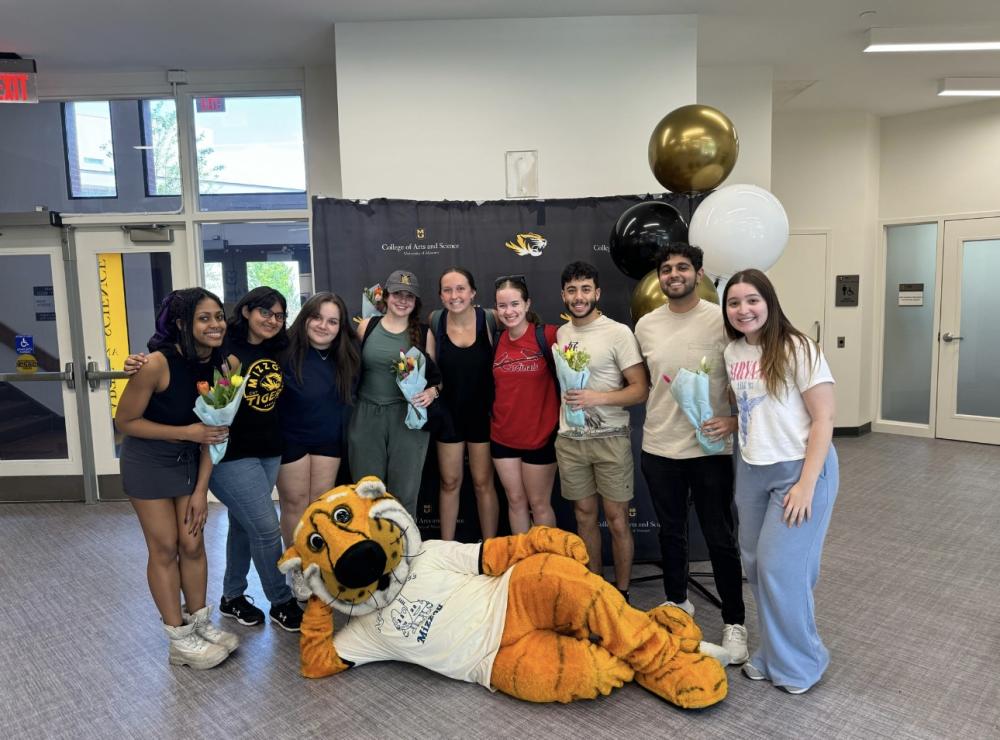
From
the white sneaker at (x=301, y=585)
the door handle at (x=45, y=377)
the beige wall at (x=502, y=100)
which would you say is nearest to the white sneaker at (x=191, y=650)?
the white sneaker at (x=301, y=585)

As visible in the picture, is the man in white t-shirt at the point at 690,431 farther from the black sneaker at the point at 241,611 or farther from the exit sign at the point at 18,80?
the exit sign at the point at 18,80

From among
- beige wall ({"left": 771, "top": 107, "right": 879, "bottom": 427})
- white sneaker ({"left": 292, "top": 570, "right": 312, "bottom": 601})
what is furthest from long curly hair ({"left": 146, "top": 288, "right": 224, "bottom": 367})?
beige wall ({"left": 771, "top": 107, "right": 879, "bottom": 427})

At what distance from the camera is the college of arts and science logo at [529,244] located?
11.5 ft

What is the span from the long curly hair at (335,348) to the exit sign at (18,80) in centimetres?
298

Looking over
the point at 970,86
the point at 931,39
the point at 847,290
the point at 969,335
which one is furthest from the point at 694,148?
the point at 969,335

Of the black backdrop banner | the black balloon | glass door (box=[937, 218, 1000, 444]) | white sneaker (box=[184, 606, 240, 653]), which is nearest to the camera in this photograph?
white sneaker (box=[184, 606, 240, 653])

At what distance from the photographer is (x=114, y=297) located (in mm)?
4914

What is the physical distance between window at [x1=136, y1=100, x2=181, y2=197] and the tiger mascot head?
3541 mm

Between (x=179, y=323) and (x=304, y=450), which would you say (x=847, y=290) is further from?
(x=179, y=323)

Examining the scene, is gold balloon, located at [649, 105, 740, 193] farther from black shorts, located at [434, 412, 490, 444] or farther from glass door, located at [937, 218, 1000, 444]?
glass door, located at [937, 218, 1000, 444]

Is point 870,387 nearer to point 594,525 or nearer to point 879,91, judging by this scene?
point 879,91

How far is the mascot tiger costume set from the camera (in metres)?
2.24

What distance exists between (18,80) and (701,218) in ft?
14.6

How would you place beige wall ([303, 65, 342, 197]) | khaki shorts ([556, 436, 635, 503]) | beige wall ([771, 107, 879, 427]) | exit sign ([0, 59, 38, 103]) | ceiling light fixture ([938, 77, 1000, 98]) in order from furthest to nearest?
beige wall ([771, 107, 879, 427])
ceiling light fixture ([938, 77, 1000, 98])
beige wall ([303, 65, 342, 197])
exit sign ([0, 59, 38, 103])
khaki shorts ([556, 436, 635, 503])
